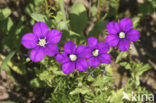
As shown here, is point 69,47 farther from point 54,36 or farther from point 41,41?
point 41,41

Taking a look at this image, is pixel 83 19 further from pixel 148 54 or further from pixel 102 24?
pixel 148 54

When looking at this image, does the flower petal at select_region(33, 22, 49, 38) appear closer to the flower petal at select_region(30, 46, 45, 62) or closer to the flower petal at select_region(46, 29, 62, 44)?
the flower petal at select_region(46, 29, 62, 44)

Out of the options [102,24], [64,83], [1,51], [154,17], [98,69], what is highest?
[154,17]

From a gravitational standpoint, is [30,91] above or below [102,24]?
below

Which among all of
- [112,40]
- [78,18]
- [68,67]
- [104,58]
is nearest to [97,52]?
[104,58]

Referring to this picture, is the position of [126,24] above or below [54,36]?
above

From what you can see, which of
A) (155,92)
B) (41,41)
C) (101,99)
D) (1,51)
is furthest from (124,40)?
(1,51)
